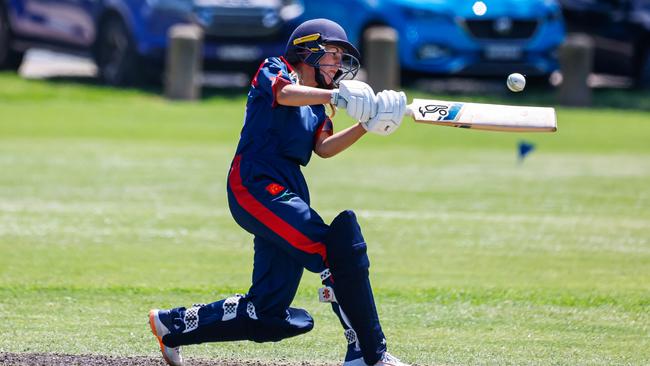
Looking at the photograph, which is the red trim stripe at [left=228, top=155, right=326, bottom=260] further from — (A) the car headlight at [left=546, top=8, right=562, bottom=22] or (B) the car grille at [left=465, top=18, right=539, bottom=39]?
(A) the car headlight at [left=546, top=8, right=562, bottom=22]

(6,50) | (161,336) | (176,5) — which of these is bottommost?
(6,50)

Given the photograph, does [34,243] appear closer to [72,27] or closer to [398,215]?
[398,215]

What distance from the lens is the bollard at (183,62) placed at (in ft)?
58.3

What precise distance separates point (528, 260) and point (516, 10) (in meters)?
9.70

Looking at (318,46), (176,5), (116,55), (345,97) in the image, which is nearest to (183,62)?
(176,5)

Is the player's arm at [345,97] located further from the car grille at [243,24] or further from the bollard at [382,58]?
the car grille at [243,24]

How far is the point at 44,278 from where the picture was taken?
8.21 meters

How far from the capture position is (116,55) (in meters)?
18.9

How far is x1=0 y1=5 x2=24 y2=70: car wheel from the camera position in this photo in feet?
65.1

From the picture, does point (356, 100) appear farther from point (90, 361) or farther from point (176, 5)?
point (176, 5)

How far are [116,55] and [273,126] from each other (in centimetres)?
1364

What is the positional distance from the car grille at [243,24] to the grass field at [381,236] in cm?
166

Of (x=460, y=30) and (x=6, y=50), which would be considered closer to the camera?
(x=460, y=30)

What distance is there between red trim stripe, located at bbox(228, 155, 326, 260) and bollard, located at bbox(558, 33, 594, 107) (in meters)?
13.7
